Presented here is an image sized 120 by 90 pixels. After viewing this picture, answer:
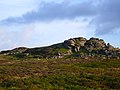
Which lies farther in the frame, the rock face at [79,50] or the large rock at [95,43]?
the large rock at [95,43]

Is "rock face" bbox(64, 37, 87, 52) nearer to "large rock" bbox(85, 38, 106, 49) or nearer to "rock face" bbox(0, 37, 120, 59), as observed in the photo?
"rock face" bbox(0, 37, 120, 59)

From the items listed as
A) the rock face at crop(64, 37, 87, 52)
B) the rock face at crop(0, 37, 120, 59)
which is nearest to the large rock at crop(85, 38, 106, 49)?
the rock face at crop(0, 37, 120, 59)

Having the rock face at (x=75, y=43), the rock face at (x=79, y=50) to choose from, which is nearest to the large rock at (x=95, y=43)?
the rock face at (x=79, y=50)

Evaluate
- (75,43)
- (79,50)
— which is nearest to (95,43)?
(75,43)

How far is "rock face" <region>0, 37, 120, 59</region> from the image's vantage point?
133 meters

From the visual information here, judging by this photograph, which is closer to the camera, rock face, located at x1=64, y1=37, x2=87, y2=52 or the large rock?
rock face, located at x1=64, y1=37, x2=87, y2=52

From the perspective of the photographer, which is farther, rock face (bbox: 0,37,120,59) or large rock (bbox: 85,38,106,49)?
large rock (bbox: 85,38,106,49)

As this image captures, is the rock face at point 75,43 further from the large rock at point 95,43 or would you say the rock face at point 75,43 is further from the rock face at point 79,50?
the large rock at point 95,43

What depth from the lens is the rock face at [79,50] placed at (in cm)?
13325

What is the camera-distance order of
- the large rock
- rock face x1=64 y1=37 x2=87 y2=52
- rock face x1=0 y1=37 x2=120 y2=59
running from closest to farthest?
rock face x1=0 y1=37 x2=120 y2=59 → rock face x1=64 y1=37 x2=87 y2=52 → the large rock

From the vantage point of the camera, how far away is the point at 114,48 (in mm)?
144750

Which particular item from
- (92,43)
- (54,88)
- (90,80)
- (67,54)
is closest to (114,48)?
(92,43)

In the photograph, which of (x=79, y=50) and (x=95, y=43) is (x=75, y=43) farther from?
(x=95, y=43)

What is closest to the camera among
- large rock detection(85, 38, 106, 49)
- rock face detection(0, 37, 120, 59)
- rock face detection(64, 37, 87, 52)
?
rock face detection(0, 37, 120, 59)
